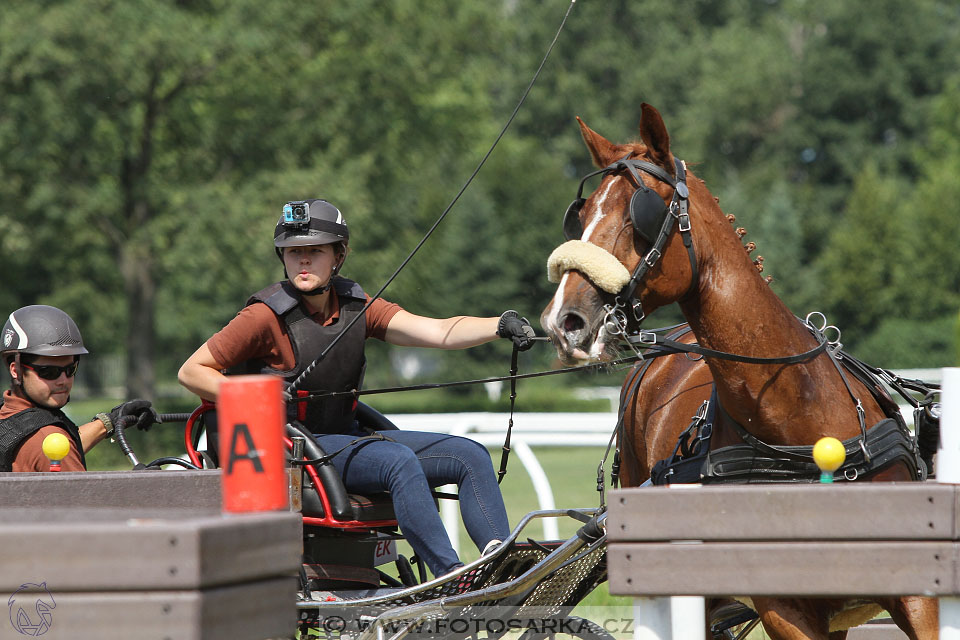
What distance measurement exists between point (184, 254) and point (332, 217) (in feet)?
55.2

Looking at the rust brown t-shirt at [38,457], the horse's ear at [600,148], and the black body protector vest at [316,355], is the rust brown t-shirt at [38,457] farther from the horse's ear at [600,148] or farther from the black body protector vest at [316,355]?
the horse's ear at [600,148]

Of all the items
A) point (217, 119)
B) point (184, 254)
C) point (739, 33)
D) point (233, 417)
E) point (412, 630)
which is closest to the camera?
point (233, 417)

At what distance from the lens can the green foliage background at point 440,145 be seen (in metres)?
20.9

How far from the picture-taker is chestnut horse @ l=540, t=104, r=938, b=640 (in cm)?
376

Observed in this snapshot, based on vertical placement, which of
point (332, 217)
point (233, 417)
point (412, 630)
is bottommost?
point (412, 630)

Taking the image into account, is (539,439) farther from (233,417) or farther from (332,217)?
(233,417)

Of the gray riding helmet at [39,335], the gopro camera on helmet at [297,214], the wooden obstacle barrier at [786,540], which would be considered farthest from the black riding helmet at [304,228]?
the wooden obstacle barrier at [786,540]

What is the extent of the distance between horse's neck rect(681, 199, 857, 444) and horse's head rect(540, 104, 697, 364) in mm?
101

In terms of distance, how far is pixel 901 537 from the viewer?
2.92 m

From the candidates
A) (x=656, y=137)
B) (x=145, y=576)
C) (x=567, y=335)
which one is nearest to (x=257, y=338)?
(x=567, y=335)

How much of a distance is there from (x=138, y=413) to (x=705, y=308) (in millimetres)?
2704

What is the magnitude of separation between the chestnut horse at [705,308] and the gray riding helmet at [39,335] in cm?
209

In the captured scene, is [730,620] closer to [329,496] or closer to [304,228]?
[329,496]

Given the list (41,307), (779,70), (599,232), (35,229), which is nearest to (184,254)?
(35,229)
